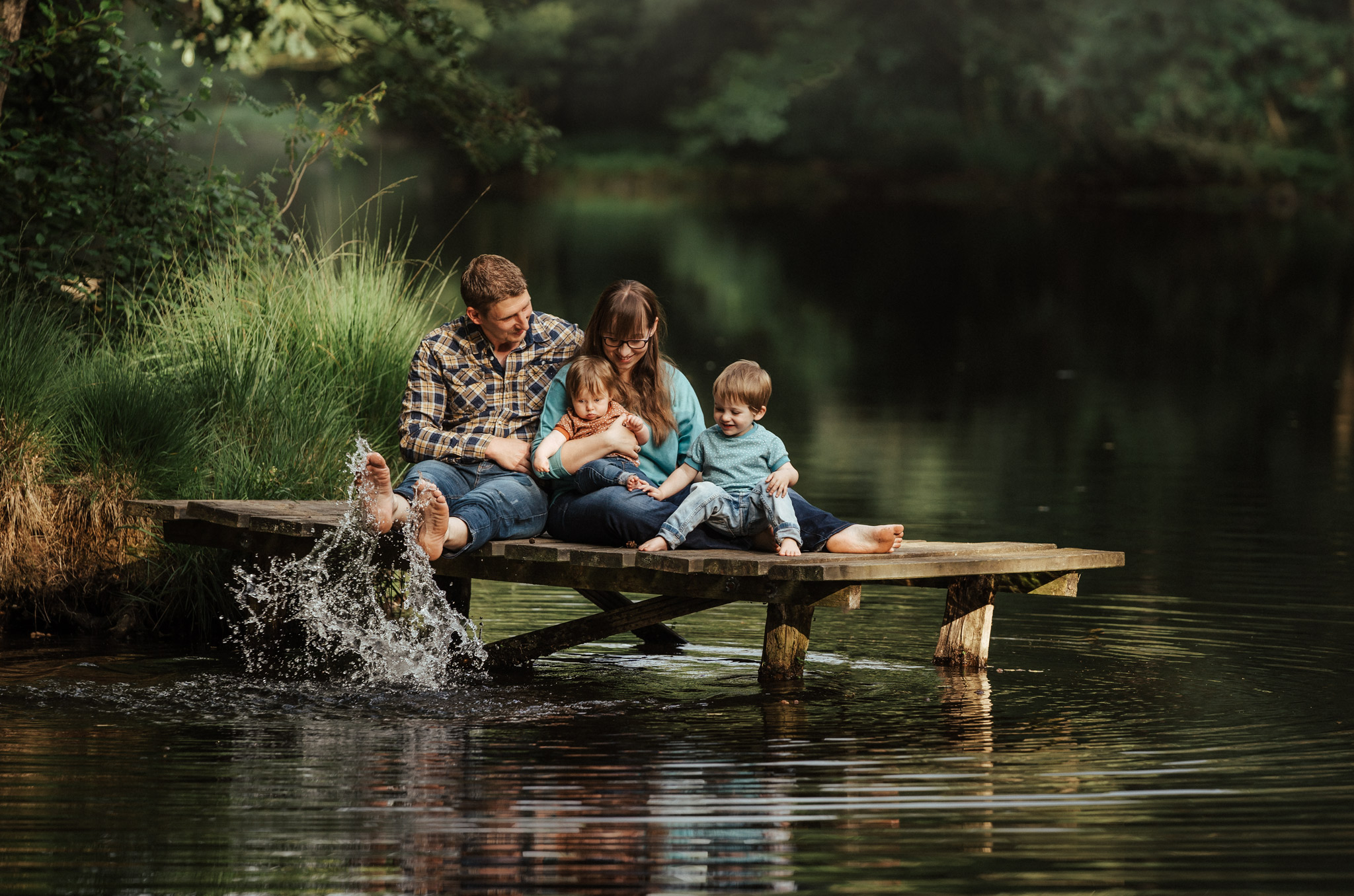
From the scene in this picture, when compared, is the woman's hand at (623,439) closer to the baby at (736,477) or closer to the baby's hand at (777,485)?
the baby at (736,477)

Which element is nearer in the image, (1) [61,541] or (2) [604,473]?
(2) [604,473]

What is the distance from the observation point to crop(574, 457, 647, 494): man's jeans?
7230 mm

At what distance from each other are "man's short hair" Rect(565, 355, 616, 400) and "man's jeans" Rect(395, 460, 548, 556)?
0.42 metres

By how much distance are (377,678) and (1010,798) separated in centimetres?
272

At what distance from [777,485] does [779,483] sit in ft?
0.05

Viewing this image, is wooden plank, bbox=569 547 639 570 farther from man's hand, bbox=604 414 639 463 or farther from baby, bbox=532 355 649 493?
man's hand, bbox=604 414 639 463

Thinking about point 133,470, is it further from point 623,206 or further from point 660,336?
point 623,206

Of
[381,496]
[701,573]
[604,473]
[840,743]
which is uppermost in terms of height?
[604,473]

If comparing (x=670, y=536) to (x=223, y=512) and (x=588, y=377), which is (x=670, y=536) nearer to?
(x=588, y=377)

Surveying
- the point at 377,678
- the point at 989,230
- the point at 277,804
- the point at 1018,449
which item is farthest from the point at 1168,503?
the point at 989,230

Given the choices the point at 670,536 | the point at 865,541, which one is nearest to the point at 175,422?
the point at 670,536

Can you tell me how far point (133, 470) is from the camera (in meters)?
8.77

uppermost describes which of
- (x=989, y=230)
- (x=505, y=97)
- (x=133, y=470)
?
(x=989, y=230)

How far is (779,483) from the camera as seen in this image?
6.91 metres
